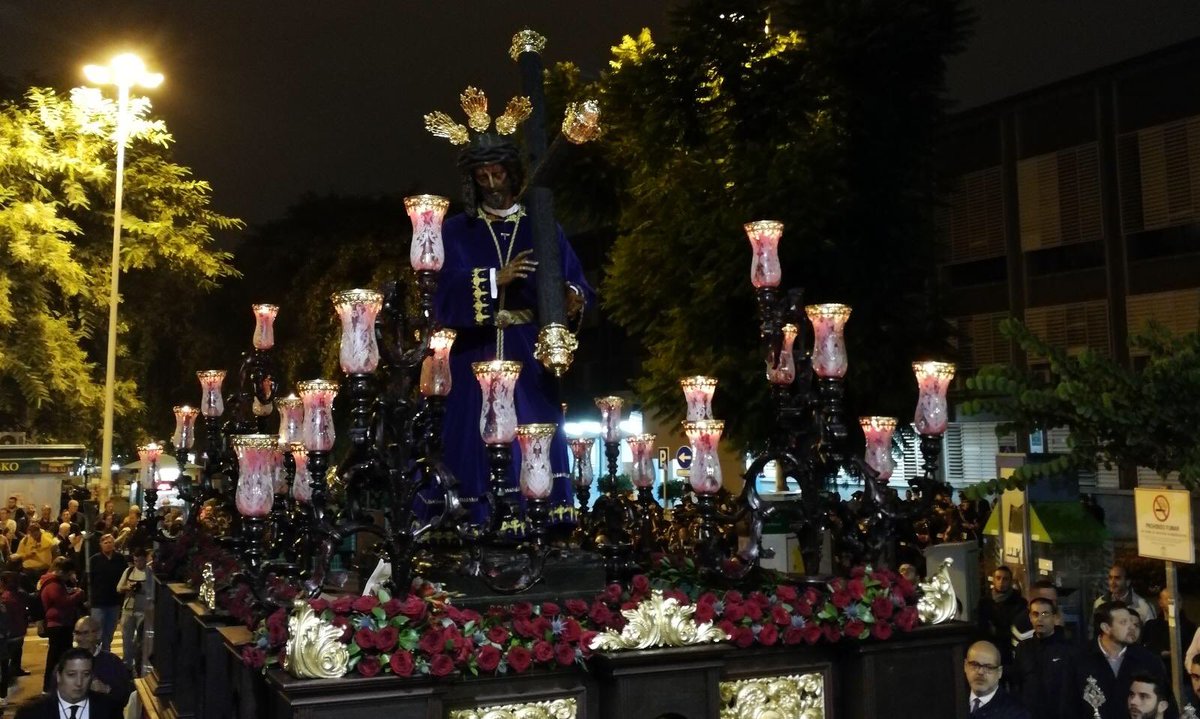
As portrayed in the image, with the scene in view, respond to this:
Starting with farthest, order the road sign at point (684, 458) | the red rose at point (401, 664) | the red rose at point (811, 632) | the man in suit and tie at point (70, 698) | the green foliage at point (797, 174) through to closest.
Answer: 1. the green foliage at point (797, 174)
2. the road sign at point (684, 458)
3. the man in suit and tie at point (70, 698)
4. the red rose at point (811, 632)
5. the red rose at point (401, 664)

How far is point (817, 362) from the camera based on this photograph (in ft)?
23.2

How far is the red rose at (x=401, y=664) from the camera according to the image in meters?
5.59

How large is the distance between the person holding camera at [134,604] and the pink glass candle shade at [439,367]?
324 inches

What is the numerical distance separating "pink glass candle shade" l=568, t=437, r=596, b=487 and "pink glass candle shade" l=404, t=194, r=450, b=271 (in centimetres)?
254

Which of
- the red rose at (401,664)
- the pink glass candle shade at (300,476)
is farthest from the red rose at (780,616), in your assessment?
the pink glass candle shade at (300,476)

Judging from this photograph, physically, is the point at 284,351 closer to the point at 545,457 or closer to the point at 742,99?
the point at 742,99

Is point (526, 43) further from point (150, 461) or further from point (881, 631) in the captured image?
point (150, 461)

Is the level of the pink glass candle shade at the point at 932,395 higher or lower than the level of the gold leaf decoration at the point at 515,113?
lower

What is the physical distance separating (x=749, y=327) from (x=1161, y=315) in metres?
Result: 10.6

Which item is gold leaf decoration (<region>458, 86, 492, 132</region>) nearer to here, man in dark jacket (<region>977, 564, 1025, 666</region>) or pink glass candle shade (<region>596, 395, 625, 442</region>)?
pink glass candle shade (<region>596, 395, 625, 442</region>)

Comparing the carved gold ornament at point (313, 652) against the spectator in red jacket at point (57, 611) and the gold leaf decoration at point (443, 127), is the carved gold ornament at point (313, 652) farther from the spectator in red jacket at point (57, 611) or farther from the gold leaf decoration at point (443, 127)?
the spectator in red jacket at point (57, 611)

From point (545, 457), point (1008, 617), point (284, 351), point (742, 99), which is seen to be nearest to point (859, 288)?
point (742, 99)

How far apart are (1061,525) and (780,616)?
8220mm

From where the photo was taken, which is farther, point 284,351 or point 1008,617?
point 284,351
